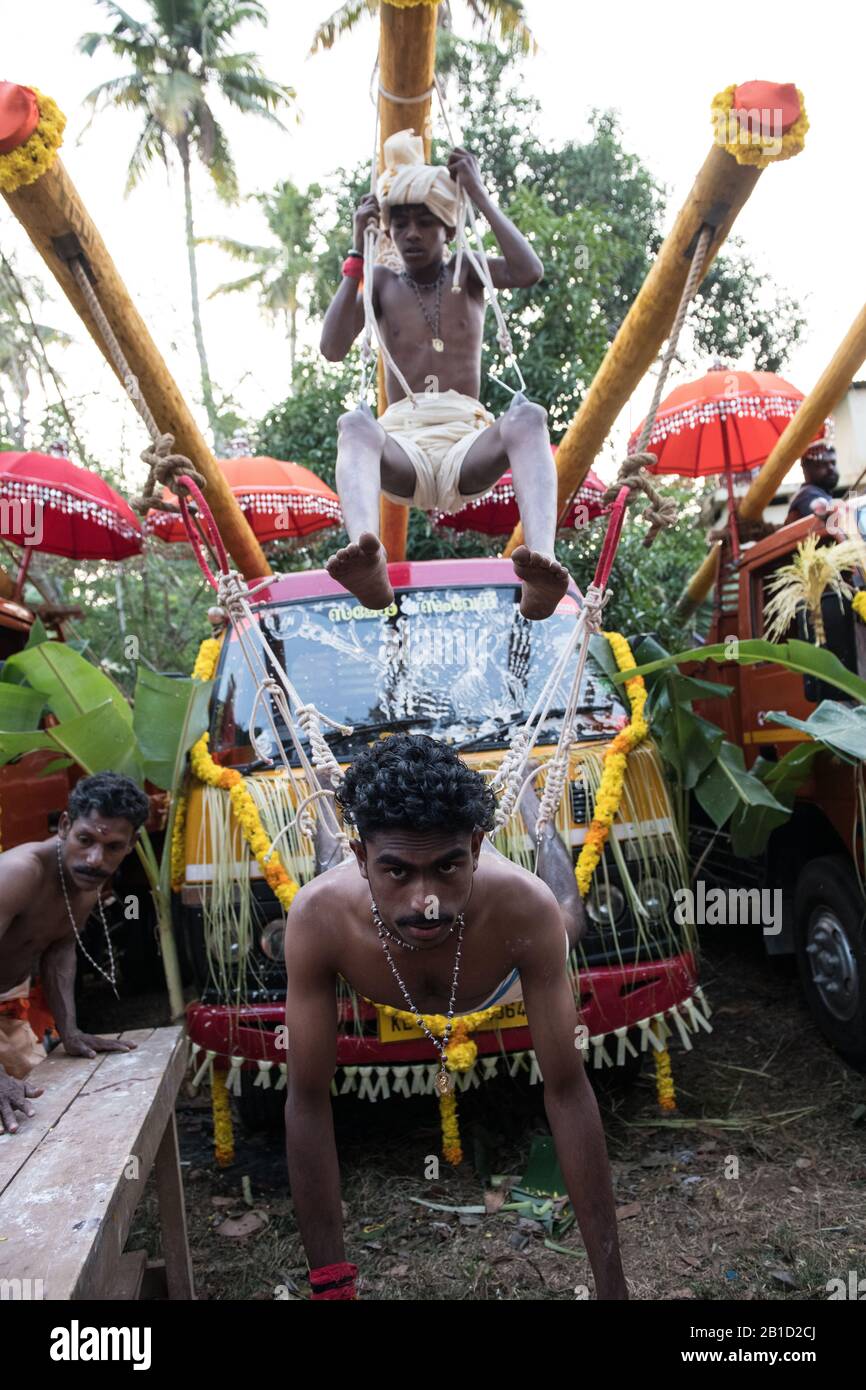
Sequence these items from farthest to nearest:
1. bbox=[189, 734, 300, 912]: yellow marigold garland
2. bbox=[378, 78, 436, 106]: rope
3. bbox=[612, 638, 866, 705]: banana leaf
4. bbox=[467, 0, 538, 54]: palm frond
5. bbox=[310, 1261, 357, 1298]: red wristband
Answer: bbox=[467, 0, 538, 54]: palm frond
bbox=[612, 638, 866, 705]: banana leaf
bbox=[189, 734, 300, 912]: yellow marigold garland
bbox=[378, 78, 436, 106]: rope
bbox=[310, 1261, 357, 1298]: red wristband

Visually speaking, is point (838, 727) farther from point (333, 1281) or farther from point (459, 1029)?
point (333, 1281)

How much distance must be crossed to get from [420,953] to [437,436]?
172 cm

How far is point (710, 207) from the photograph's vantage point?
3070 millimetres

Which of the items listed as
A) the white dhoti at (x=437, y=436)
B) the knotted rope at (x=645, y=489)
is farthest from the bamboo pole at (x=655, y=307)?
the white dhoti at (x=437, y=436)

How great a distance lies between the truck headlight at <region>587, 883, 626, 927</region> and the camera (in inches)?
136

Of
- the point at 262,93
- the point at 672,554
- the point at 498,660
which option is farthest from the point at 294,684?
the point at 262,93

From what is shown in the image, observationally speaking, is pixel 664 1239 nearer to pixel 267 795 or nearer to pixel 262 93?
pixel 267 795

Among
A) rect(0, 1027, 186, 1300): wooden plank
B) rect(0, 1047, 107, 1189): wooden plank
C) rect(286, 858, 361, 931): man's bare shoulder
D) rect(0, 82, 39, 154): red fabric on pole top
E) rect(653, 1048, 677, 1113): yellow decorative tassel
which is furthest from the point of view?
rect(653, 1048, 677, 1113): yellow decorative tassel

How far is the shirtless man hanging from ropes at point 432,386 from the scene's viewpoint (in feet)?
9.29

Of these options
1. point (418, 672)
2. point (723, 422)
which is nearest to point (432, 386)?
point (418, 672)

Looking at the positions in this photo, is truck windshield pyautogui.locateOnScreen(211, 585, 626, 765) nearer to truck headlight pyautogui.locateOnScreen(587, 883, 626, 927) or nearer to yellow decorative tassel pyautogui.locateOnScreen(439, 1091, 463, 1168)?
truck headlight pyautogui.locateOnScreen(587, 883, 626, 927)

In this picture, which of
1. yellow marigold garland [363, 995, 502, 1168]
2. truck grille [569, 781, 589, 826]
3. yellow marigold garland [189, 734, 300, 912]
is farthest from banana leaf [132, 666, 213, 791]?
truck grille [569, 781, 589, 826]

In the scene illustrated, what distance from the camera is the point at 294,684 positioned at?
13.2 feet

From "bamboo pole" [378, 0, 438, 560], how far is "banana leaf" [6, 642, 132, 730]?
2.22m
